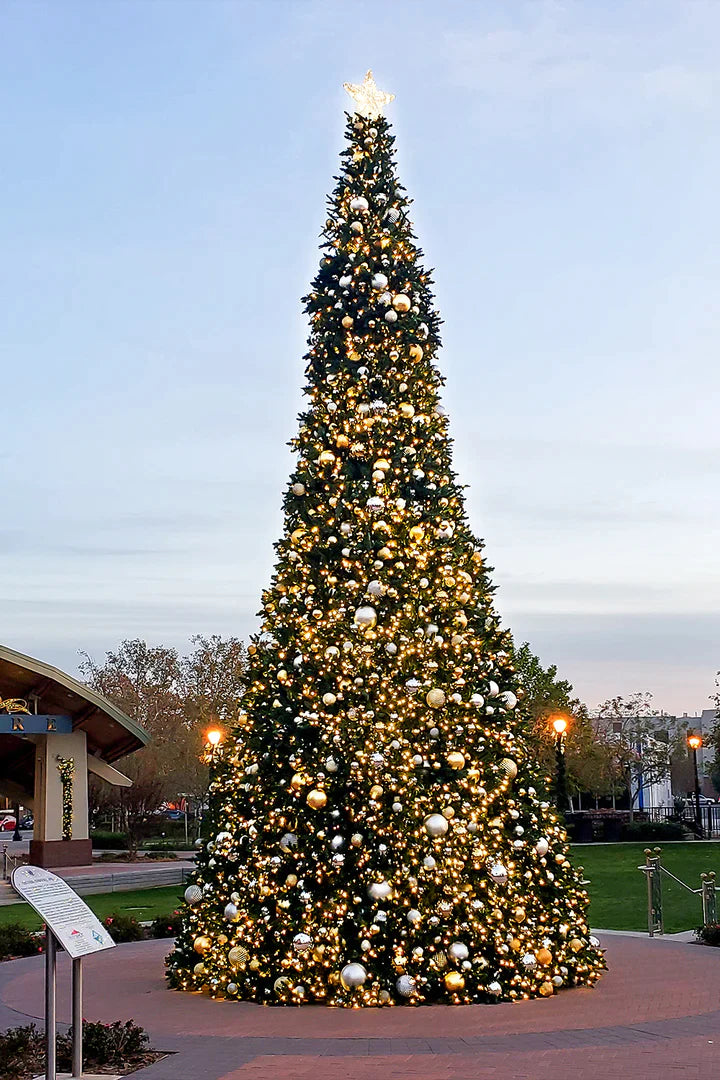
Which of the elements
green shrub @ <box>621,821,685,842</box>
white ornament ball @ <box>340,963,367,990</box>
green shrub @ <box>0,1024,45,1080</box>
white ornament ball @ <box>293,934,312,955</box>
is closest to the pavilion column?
green shrub @ <box>621,821,685,842</box>

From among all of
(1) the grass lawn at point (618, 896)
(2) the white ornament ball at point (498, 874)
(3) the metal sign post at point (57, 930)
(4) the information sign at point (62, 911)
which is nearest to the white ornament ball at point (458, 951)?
(2) the white ornament ball at point (498, 874)

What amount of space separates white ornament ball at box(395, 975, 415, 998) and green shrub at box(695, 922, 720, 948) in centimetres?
626

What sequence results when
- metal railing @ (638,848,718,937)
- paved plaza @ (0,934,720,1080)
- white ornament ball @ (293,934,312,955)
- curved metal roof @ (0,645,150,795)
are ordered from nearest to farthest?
1. paved plaza @ (0,934,720,1080)
2. white ornament ball @ (293,934,312,955)
3. metal railing @ (638,848,718,937)
4. curved metal roof @ (0,645,150,795)

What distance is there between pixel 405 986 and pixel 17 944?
23.6 feet

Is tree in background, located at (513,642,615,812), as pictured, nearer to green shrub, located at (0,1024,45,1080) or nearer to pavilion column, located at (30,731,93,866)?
pavilion column, located at (30,731,93,866)

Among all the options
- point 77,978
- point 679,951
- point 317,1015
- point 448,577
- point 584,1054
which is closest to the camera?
point 77,978

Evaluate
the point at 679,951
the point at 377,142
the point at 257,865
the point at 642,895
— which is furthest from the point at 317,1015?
the point at 642,895

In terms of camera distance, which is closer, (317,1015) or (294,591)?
(317,1015)

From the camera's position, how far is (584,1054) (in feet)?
27.7

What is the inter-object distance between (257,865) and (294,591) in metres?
2.75

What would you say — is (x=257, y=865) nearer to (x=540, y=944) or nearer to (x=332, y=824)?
(x=332, y=824)

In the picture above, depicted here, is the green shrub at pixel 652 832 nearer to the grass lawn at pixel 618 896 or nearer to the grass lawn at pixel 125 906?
the grass lawn at pixel 618 896

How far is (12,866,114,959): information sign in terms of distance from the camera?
7.07 meters

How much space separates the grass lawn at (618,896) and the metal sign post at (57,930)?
827 centimetres
